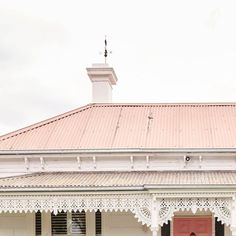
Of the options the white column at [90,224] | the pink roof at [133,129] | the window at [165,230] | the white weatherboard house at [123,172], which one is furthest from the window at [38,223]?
the window at [165,230]

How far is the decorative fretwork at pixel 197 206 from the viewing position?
17297 millimetres

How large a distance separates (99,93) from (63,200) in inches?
340

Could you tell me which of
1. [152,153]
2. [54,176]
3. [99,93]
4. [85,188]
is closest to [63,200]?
[85,188]

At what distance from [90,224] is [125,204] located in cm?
265

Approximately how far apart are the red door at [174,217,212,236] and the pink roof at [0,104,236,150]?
2.60 m

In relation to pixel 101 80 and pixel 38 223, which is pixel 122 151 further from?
pixel 101 80

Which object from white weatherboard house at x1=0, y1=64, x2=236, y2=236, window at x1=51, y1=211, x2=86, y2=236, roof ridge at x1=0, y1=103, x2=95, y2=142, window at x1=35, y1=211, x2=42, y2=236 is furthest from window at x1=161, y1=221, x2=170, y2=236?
roof ridge at x1=0, y1=103, x2=95, y2=142

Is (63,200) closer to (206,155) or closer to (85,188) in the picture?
(85,188)

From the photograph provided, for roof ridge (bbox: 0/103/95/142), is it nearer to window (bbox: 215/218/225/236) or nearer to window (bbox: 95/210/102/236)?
window (bbox: 95/210/102/236)

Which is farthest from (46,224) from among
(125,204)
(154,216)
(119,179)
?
(154,216)

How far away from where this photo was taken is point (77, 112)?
80.1 feet

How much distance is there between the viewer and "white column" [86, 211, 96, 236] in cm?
2005

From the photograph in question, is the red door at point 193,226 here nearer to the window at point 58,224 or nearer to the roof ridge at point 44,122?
the window at point 58,224

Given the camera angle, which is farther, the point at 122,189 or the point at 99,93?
the point at 99,93
